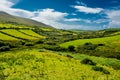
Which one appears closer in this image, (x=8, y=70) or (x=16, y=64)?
(x=8, y=70)

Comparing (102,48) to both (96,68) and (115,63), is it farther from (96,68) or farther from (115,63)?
(96,68)

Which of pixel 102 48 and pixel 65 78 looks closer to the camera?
pixel 65 78

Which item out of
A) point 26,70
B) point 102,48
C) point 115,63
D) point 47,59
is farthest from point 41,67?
point 102,48

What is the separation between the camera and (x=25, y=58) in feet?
127

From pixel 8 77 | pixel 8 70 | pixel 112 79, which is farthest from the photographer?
pixel 8 70

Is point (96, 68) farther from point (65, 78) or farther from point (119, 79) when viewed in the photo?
point (65, 78)

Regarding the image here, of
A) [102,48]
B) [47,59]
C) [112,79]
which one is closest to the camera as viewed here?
[112,79]

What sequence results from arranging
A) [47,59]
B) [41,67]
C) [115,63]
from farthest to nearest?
[115,63]
[47,59]
[41,67]

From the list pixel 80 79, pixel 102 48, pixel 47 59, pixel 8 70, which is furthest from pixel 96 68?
pixel 102 48

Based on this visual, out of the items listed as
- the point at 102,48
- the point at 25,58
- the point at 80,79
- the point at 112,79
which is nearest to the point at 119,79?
the point at 112,79

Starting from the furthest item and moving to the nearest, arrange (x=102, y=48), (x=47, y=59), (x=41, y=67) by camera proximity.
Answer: (x=102, y=48) < (x=47, y=59) < (x=41, y=67)

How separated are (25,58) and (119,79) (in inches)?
598

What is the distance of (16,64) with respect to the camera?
34.4m

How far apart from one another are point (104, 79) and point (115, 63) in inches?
954
